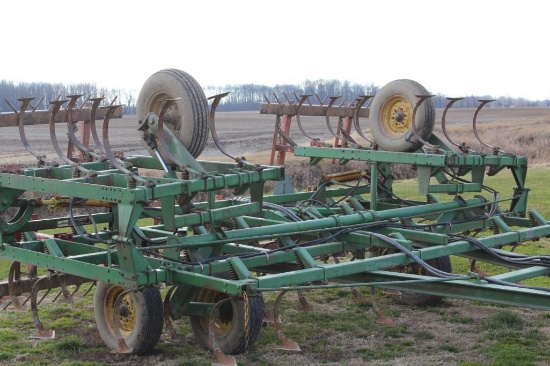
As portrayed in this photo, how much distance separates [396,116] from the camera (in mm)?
10203

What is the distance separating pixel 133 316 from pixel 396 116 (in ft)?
15.2

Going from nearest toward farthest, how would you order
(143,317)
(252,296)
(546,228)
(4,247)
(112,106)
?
1. (252,296)
2. (143,317)
3. (112,106)
4. (4,247)
5. (546,228)

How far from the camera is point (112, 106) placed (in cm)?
707

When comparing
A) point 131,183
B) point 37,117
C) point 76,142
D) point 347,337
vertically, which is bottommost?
point 347,337

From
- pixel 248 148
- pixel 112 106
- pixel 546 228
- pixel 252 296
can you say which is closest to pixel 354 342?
pixel 252 296

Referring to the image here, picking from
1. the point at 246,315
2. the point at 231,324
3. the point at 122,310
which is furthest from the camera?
the point at 122,310

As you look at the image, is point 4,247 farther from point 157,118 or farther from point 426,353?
point 426,353

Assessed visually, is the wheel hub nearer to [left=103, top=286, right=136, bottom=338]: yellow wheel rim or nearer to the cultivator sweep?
the cultivator sweep

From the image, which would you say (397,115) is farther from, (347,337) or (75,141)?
(75,141)

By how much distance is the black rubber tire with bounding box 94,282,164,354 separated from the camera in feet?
21.7

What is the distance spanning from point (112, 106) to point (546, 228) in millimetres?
4237

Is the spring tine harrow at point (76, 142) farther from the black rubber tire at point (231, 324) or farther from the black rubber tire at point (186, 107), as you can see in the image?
the black rubber tire at point (231, 324)

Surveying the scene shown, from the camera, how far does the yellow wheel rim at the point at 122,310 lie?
6.85 meters

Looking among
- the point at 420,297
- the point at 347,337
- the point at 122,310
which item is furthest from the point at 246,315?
the point at 420,297
